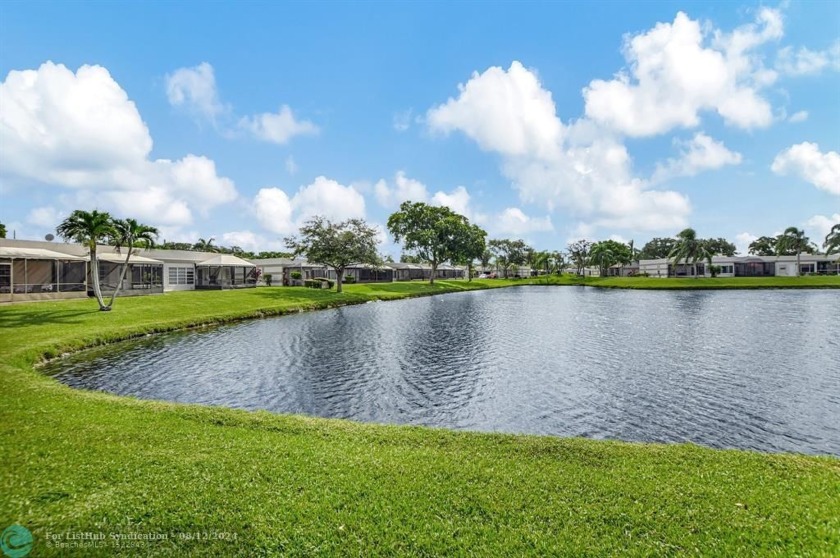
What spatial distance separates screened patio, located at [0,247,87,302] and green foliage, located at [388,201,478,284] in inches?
2011

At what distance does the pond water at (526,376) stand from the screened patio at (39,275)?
1782 cm

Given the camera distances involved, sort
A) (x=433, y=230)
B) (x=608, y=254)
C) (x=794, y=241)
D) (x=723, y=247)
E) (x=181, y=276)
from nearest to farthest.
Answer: (x=181, y=276) → (x=433, y=230) → (x=794, y=241) → (x=608, y=254) → (x=723, y=247)

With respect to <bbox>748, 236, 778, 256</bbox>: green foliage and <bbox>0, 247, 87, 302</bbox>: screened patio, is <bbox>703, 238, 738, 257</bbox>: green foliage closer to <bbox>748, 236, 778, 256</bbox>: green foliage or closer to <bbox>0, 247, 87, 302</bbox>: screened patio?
<bbox>748, 236, 778, 256</bbox>: green foliage

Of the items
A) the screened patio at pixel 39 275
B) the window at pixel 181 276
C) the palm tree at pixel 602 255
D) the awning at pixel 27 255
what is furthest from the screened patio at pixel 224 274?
the palm tree at pixel 602 255

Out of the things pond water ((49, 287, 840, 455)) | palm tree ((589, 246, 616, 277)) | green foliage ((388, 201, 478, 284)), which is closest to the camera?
pond water ((49, 287, 840, 455))

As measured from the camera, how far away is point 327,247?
51.3 m

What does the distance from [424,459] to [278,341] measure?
1904 cm

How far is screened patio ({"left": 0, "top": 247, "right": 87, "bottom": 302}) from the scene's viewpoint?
105ft

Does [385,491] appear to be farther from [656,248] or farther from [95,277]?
[656,248]

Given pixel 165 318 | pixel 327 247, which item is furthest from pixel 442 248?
pixel 165 318

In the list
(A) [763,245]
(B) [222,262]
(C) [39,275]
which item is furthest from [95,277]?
(A) [763,245]

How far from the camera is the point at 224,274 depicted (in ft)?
186

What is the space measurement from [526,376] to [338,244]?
38.4m

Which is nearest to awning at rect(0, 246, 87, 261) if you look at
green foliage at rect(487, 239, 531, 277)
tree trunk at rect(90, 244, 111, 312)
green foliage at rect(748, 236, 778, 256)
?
tree trunk at rect(90, 244, 111, 312)
